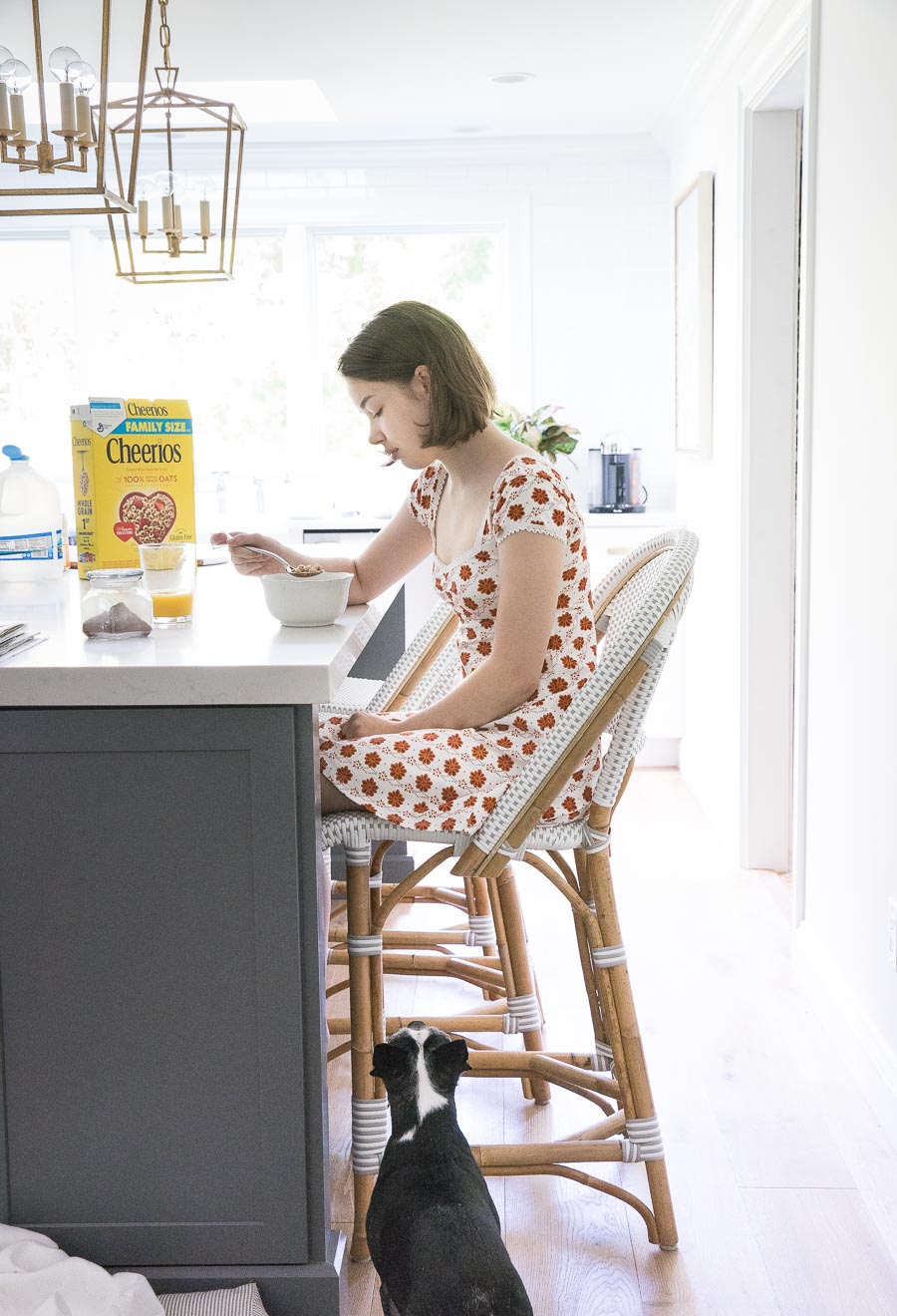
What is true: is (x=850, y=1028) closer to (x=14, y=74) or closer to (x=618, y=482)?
(x=14, y=74)

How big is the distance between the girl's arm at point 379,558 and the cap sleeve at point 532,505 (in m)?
0.40

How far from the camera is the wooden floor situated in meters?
1.82

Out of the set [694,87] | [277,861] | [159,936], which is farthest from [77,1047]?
[694,87]

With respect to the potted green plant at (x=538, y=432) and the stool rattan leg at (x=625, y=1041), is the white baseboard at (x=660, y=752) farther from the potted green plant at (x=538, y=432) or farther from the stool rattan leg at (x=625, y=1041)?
the stool rattan leg at (x=625, y=1041)

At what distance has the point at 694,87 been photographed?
4254 mm

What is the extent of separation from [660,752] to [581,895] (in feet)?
10.3

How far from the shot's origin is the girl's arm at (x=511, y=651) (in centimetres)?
177

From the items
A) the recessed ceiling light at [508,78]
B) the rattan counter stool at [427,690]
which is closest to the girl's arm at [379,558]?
Answer: the rattan counter stool at [427,690]

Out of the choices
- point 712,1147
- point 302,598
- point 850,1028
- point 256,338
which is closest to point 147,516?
point 302,598

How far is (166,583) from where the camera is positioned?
5.98 feet

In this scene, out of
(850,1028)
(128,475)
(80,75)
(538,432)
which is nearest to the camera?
(80,75)

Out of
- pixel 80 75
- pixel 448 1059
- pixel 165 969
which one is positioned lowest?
pixel 448 1059

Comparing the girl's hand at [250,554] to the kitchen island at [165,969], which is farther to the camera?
the girl's hand at [250,554]

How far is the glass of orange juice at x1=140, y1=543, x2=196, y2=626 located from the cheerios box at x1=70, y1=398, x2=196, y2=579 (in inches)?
22.1
